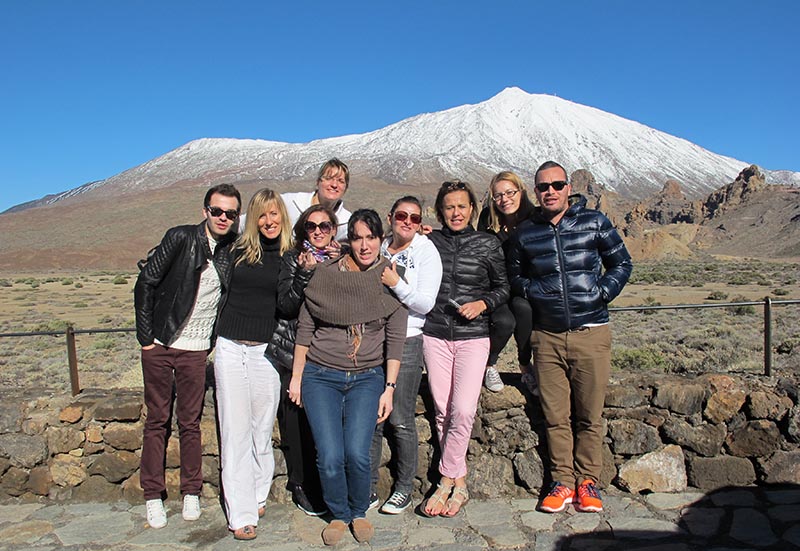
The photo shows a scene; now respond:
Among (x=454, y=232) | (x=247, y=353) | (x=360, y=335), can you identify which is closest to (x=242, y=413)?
(x=247, y=353)

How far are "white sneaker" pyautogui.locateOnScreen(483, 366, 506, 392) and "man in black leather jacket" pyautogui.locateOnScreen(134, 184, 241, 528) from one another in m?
1.82

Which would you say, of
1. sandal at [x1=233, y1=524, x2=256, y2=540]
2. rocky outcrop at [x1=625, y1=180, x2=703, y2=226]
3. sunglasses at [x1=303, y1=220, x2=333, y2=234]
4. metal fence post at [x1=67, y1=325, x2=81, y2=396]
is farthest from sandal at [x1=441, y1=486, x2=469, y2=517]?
rocky outcrop at [x1=625, y1=180, x2=703, y2=226]

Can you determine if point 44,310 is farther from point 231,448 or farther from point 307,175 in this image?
point 307,175

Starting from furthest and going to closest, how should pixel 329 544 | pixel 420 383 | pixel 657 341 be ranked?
1. pixel 657 341
2. pixel 420 383
3. pixel 329 544

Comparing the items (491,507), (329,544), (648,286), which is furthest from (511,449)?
(648,286)

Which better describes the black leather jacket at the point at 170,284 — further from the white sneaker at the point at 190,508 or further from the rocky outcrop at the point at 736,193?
the rocky outcrop at the point at 736,193

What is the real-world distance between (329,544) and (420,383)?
1.23 m

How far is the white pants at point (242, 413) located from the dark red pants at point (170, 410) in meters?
0.20

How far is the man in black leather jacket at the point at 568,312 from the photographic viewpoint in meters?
4.18

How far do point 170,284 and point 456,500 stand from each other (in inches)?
88.1

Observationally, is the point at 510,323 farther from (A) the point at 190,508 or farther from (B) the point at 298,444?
(A) the point at 190,508

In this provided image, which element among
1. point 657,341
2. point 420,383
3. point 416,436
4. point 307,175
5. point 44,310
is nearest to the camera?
point 416,436

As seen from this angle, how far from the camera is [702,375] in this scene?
16.0ft

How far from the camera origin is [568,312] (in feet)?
13.7
